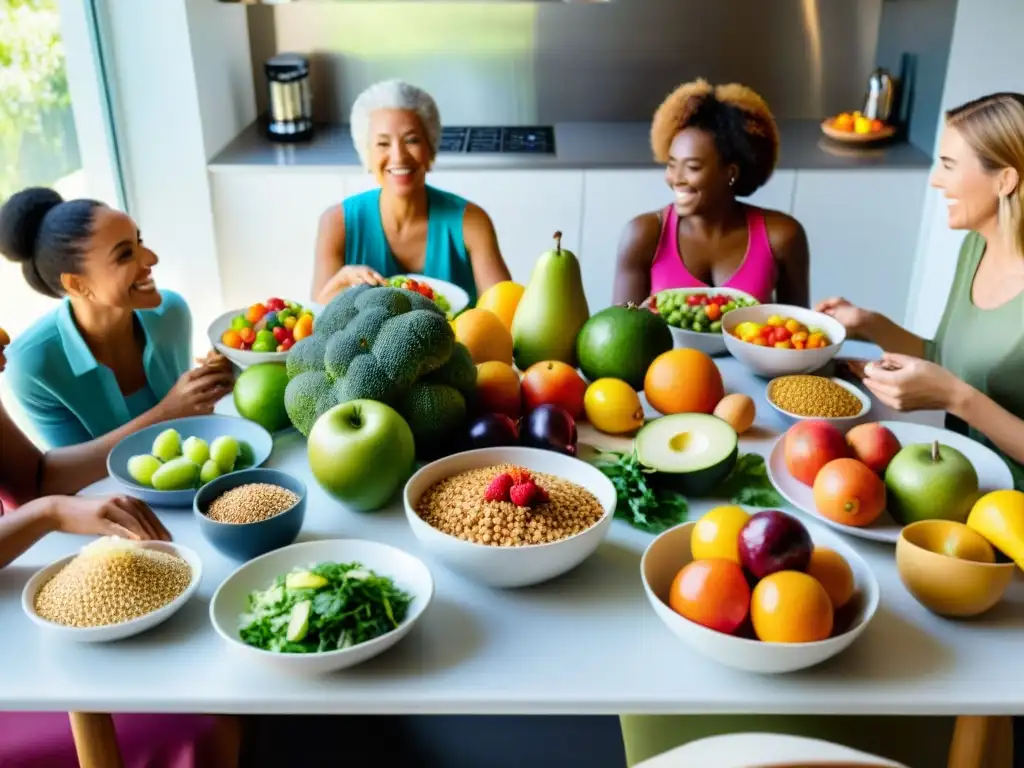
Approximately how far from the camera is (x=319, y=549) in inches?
41.0

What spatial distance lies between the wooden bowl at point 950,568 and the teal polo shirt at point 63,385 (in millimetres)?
1229

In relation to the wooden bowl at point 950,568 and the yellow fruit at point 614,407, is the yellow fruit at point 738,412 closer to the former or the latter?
the yellow fruit at point 614,407

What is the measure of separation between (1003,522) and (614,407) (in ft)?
1.70

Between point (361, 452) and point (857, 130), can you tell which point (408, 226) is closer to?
point (361, 452)

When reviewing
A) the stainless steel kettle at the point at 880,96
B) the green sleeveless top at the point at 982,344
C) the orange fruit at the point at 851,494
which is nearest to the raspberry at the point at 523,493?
the orange fruit at the point at 851,494

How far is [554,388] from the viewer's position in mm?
1362

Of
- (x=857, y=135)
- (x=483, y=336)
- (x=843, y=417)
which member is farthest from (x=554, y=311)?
(x=857, y=135)

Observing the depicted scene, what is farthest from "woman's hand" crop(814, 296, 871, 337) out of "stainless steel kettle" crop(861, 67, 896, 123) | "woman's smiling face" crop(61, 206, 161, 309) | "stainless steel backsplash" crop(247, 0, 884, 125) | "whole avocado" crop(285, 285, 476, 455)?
"stainless steel backsplash" crop(247, 0, 884, 125)

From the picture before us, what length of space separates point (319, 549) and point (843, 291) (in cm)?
260

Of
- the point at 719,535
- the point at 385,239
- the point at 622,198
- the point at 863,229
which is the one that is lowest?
the point at 863,229

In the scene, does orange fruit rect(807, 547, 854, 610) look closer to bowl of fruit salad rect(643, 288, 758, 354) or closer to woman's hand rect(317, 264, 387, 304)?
bowl of fruit salad rect(643, 288, 758, 354)

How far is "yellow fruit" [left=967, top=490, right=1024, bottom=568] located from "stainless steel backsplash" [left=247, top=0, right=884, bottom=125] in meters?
2.72

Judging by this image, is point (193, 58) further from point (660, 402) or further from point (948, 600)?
point (948, 600)

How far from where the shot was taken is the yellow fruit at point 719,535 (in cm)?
95
